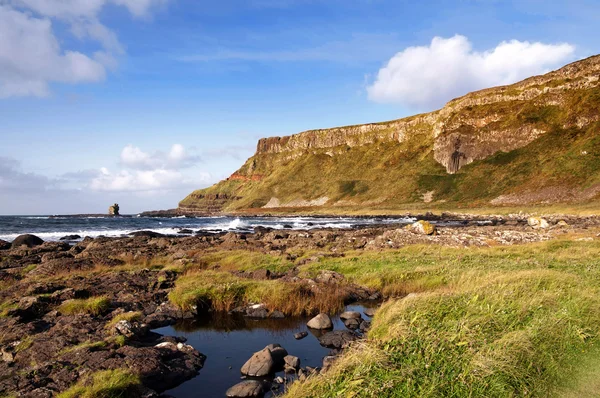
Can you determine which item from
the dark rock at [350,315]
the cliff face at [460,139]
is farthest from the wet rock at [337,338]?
the cliff face at [460,139]

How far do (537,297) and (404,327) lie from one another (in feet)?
15.8

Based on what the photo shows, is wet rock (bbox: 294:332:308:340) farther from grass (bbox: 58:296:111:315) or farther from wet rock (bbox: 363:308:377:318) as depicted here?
grass (bbox: 58:296:111:315)

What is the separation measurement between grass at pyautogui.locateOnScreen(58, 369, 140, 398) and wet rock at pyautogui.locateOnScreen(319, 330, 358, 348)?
574cm

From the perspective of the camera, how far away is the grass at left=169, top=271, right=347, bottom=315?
15.6 m

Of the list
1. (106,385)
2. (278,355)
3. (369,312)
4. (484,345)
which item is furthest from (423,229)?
(106,385)

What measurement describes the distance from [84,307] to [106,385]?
744cm

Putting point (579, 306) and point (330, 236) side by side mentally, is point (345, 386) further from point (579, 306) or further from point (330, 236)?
point (330, 236)

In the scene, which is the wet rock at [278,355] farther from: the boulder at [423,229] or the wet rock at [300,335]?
the boulder at [423,229]

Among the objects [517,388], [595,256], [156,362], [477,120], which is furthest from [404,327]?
[477,120]

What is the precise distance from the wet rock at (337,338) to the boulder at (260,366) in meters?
2.40

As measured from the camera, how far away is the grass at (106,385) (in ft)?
25.2

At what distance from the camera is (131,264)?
2566cm

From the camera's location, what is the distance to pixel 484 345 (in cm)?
834

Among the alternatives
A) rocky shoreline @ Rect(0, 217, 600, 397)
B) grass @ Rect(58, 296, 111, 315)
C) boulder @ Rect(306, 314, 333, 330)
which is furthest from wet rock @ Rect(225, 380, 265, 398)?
grass @ Rect(58, 296, 111, 315)
